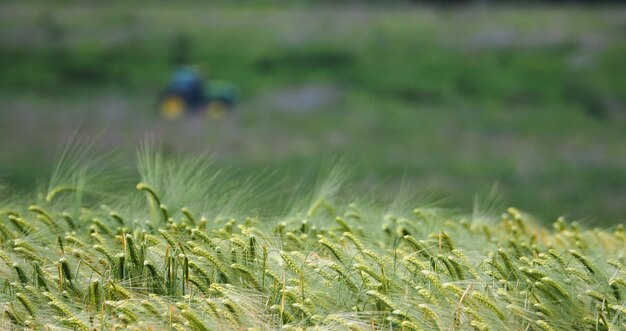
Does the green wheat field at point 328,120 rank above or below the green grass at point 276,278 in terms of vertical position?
below

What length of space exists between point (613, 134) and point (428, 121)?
2080 mm

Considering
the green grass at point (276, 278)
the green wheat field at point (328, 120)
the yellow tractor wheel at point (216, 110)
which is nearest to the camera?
the green grass at point (276, 278)

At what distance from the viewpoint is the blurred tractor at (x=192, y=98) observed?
10.1 metres

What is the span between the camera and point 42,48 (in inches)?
418

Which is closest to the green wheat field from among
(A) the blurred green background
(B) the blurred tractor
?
(A) the blurred green background

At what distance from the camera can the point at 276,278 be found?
2.15 m

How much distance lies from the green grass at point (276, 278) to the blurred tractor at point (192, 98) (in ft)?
24.0

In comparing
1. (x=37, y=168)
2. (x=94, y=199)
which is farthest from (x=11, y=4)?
(x=94, y=199)

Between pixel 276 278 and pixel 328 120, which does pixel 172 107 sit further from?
pixel 276 278

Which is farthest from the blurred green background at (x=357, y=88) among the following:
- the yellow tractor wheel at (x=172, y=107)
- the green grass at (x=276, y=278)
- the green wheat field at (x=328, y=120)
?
the green grass at (x=276, y=278)

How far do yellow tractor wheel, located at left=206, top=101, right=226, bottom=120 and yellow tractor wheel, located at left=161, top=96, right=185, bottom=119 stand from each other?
0.32 meters

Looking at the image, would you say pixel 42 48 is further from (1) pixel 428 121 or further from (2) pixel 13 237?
(2) pixel 13 237

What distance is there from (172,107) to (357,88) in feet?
7.39

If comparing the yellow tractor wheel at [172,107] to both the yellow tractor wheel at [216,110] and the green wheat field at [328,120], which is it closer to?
the green wheat field at [328,120]
